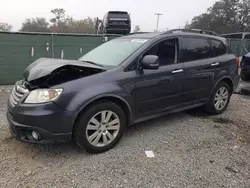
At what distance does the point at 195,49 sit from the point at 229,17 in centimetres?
6309

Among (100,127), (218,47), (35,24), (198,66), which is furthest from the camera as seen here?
(35,24)

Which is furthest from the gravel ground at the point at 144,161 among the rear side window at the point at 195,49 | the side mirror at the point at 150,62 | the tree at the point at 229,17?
the tree at the point at 229,17

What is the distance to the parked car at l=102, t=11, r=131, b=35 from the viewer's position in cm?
1452

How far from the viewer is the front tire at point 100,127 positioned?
10.3 feet

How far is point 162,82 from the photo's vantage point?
3.89 meters

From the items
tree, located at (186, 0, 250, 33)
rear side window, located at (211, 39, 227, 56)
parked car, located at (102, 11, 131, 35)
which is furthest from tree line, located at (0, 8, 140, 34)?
→ rear side window, located at (211, 39, 227, 56)

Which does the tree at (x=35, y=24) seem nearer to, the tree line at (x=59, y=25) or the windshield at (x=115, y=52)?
the tree line at (x=59, y=25)

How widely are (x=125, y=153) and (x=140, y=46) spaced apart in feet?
5.36

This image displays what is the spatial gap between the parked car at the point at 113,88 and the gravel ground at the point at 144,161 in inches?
12.1

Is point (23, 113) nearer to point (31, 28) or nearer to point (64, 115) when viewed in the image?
point (64, 115)

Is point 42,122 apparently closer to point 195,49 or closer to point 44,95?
point 44,95

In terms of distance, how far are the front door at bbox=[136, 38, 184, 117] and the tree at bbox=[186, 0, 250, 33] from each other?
58.8 metres

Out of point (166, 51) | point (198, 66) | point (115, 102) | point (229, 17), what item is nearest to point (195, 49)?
point (198, 66)

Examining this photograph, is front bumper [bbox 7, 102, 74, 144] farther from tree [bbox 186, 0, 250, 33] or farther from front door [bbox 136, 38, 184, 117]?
tree [bbox 186, 0, 250, 33]
